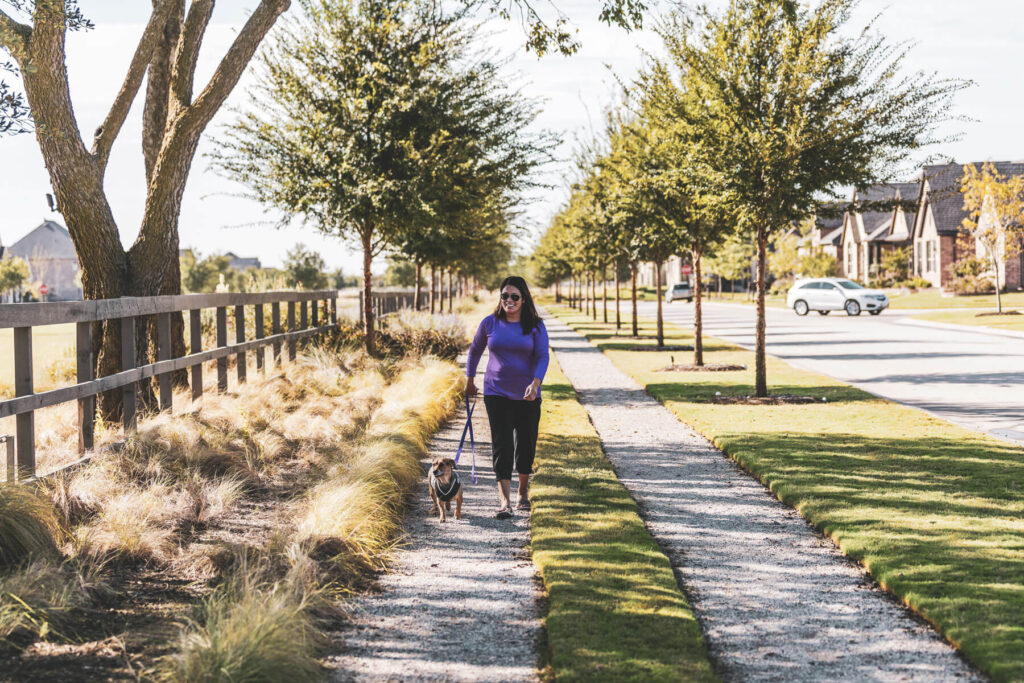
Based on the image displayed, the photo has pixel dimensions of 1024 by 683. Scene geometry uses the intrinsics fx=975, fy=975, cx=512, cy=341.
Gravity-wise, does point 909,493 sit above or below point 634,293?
below

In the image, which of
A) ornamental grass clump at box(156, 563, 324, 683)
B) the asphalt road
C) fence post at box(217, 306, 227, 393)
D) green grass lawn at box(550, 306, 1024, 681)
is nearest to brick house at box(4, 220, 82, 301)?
the asphalt road

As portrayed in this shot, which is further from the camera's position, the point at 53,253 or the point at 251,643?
the point at 53,253

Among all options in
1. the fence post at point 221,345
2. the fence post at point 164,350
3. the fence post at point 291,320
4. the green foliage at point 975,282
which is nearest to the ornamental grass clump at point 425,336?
the fence post at point 291,320

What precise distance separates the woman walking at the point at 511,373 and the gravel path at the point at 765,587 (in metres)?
1.10

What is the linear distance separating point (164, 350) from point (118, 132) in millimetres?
2864

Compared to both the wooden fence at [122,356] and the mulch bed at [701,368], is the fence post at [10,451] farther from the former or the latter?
the mulch bed at [701,368]

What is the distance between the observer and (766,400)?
13609mm

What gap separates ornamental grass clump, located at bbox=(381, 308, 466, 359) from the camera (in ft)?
62.2

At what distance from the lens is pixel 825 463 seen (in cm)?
902

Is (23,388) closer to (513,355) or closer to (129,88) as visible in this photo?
(513,355)

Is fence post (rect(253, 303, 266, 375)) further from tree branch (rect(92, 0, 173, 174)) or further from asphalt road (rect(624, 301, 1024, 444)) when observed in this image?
asphalt road (rect(624, 301, 1024, 444))

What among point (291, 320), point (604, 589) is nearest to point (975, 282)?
point (291, 320)

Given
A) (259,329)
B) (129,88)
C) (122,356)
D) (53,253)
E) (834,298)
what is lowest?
(122,356)

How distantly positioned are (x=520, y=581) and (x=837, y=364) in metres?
15.6
